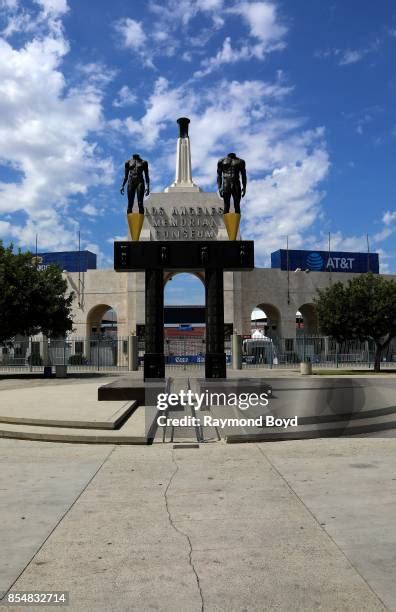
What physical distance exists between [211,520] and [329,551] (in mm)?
1353

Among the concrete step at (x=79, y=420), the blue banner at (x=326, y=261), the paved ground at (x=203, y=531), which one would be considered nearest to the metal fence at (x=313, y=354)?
the blue banner at (x=326, y=261)

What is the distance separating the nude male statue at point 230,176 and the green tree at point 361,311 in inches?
711

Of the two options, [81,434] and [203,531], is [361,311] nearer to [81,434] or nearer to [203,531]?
[81,434]

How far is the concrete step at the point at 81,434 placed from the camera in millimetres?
10281

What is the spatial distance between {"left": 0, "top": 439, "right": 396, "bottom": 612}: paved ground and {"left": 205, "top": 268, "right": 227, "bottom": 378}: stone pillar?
892 cm

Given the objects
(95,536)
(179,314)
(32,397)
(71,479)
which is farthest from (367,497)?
(179,314)

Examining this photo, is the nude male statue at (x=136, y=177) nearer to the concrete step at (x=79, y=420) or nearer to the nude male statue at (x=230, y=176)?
the nude male statue at (x=230, y=176)

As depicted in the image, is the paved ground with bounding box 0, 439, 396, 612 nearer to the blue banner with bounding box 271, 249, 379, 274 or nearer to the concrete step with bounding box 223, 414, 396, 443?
the concrete step with bounding box 223, 414, 396, 443

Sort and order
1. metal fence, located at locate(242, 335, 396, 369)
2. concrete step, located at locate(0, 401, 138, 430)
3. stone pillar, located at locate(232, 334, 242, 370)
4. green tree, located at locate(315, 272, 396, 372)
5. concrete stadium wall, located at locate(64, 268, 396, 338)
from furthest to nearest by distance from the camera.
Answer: concrete stadium wall, located at locate(64, 268, 396, 338), metal fence, located at locate(242, 335, 396, 369), stone pillar, located at locate(232, 334, 242, 370), green tree, located at locate(315, 272, 396, 372), concrete step, located at locate(0, 401, 138, 430)

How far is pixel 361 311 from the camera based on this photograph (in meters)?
34.9

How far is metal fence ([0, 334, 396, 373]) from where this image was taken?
149 ft

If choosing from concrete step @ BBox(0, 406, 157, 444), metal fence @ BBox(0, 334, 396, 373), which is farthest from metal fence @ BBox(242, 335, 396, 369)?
concrete step @ BBox(0, 406, 157, 444)

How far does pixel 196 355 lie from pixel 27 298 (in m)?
18.7

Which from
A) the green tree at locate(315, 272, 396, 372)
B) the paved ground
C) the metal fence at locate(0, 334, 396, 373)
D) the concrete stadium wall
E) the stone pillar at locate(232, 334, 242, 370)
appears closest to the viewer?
the paved ground
